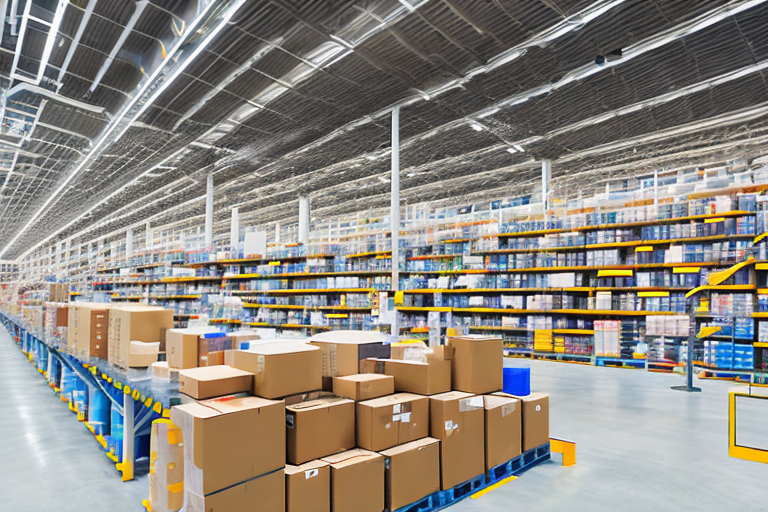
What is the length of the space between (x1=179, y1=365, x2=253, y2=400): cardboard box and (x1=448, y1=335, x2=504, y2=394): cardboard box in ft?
4.76

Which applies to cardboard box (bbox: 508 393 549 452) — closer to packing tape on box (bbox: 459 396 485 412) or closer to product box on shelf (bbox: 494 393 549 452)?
product box on shelf (bbox: 494 393 549 452)

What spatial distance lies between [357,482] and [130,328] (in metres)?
2.24

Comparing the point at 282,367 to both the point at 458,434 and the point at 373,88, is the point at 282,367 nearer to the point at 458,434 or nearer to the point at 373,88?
the point at 458,434

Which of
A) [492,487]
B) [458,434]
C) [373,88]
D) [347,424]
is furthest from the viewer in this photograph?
[373,88]

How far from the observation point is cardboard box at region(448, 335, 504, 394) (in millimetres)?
3199

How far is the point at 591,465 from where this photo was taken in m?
3.39

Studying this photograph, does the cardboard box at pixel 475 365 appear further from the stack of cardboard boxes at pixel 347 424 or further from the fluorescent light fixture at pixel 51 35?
the fluorescent light fixture at pixel 51 35

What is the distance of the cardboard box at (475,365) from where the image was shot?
3.20m

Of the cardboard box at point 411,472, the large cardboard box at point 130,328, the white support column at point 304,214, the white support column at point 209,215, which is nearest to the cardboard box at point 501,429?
the cardboard box at point 411,472

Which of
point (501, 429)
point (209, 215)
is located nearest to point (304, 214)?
point (209, 215)

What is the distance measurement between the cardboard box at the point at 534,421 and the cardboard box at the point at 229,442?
6.24 feet

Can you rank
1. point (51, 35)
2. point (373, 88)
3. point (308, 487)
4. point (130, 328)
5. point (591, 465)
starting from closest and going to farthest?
point (308, 487) < point (591, 465) < point (130, 328) < point (51, 35) < point (373, 88)

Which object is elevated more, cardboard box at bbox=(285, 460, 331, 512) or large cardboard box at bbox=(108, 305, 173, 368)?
large cardboard box at bbox=(108, 305, 173, 368)

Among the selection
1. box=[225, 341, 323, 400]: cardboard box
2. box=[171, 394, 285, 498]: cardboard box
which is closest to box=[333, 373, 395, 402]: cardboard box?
box=[225, 341, 323, 400]: cardboard box
